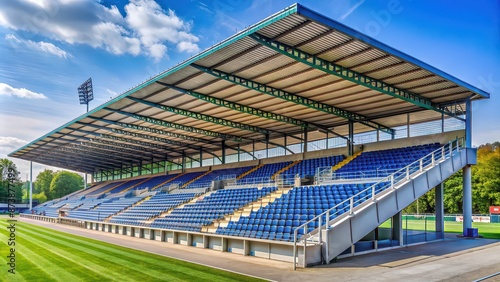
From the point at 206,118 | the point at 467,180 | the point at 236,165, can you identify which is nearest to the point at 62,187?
the point at 236,165

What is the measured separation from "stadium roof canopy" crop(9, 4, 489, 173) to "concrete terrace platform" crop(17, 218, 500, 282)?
853cm

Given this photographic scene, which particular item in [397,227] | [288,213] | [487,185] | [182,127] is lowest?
[397,227]

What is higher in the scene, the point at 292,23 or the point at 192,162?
the point at 292,23

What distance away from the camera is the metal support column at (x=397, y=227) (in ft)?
60.0

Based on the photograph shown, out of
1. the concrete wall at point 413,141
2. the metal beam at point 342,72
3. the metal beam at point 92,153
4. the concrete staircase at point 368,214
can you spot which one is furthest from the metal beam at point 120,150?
the concrete staircase at point 368,214

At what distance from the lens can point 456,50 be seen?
17734mm

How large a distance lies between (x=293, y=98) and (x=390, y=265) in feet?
43.3

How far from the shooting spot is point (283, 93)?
78.2 feet

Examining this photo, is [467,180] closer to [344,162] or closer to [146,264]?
[344,162]

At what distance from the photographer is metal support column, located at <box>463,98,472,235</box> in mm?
22469

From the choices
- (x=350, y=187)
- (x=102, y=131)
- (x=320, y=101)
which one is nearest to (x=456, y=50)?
(x=350, y=187)

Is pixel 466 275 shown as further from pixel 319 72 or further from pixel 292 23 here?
pixel 319 72

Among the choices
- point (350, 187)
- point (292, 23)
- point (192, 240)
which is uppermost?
point (292, 23)

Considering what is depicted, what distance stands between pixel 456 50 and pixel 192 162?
3710cm
